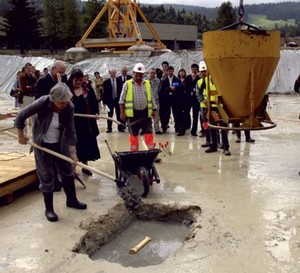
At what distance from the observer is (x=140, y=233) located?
5316mm

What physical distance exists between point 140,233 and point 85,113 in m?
2.44

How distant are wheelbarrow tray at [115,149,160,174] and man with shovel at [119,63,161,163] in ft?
3.94

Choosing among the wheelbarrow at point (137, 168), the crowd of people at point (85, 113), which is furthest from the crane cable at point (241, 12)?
the wheelbarrow at point (137, 168)

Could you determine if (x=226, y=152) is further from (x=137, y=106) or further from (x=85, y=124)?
(x=85, y=124)

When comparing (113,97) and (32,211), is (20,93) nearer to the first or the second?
(113,97)

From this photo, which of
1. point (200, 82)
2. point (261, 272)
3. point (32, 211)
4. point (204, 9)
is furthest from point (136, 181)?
point (204, 9)

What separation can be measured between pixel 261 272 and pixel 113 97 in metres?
7.95

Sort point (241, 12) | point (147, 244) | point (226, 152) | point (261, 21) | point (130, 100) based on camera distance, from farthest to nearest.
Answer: point (261, 21)
point (226, 152)
point (130, 100)
point (241, 12)
point (147, 244)

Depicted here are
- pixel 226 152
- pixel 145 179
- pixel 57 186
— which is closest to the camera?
pixel 145 179

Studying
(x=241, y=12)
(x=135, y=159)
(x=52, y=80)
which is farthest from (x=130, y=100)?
(x=241, y=12)

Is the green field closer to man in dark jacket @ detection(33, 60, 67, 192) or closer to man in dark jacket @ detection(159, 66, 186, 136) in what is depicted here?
man in dark jacket @ detection(159, 66, 186, 136)

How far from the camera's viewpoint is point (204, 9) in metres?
180

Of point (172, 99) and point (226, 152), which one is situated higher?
point (172, 99)

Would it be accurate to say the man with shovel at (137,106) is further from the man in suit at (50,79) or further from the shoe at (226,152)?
the shoe at (226,152)
